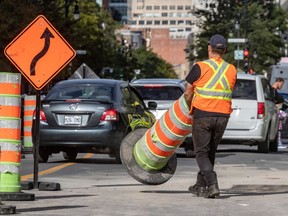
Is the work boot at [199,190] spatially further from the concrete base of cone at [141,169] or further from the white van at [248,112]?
the white van at [248,112]

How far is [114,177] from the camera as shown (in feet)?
56.6

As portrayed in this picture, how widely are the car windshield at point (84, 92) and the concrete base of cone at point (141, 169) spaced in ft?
22.3

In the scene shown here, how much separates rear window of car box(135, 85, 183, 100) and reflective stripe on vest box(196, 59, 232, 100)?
1186cm

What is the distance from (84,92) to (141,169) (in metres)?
7.54

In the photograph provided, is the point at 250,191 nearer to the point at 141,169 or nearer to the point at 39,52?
the point at 141,169

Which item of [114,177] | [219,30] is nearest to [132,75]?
[219,30]

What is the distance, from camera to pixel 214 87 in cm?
1370

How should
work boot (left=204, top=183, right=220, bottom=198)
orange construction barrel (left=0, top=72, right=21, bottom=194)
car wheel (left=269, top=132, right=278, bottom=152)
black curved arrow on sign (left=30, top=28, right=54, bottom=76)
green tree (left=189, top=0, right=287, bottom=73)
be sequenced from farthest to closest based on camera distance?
1. green tree (left=189, top=0, right=287, bottom=73)
2. car wheel (left=269, top=132, right=278, bottom=152)
3. black curved arrow on sign (left=30, top=28, right=54, bottom=76)
4. work boot (left=204, top=183, right=220, bottom=198)
5. orange construction barrel (left=0, top=72, right=21, bottom=194)

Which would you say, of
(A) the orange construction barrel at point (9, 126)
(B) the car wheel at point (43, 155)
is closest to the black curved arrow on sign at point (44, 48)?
(A) the orange construction barrel at point (9, 126)

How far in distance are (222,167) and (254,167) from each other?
534 mm

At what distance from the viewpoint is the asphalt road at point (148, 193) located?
11852 millimetres

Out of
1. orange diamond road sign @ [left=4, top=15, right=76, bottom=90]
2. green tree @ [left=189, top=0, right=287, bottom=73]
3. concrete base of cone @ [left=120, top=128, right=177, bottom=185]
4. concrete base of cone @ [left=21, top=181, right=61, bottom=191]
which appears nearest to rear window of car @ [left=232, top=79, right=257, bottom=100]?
orange diamond road sign @ [left=4, top=15, right=76, bottom=90]

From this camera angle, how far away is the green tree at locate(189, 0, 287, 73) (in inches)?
4326

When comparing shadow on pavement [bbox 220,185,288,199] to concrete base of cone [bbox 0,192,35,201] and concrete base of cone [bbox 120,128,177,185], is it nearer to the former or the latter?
concrete base of cone [bbox 120,128,177,185]
